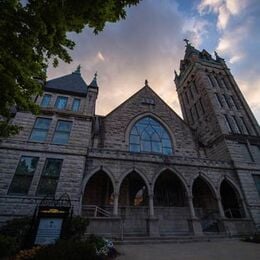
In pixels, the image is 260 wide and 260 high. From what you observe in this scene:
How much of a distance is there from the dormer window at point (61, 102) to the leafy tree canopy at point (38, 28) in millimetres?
9930

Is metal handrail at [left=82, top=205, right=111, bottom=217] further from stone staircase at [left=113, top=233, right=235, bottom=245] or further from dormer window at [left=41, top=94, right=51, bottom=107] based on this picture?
dormer window at [left=41, top=94, right=51, bottom=107]

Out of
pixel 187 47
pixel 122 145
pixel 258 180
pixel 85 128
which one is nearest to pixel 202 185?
pixel 258 180

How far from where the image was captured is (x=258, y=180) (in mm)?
15852

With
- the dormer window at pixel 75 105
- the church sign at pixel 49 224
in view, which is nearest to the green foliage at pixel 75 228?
the church sign at pixel 49 224

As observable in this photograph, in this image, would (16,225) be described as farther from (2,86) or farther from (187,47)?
(187,47)

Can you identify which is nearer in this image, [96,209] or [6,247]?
[6,247]

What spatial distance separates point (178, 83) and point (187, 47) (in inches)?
249

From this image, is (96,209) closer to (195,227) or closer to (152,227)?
(152,227)

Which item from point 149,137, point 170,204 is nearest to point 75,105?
point 149,137

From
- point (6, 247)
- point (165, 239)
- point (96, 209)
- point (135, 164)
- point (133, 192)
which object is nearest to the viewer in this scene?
point (6, 247)

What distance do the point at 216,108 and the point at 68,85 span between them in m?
16.4

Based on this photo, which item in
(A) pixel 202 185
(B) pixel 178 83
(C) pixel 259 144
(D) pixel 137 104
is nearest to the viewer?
(A) pixel 202 185

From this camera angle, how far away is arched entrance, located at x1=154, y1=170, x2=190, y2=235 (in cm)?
1355

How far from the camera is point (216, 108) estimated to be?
20.5m
